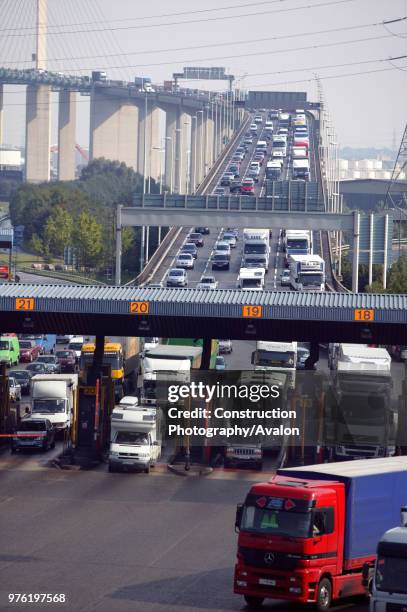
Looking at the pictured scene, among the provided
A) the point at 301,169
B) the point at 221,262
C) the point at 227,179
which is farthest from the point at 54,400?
the point at 301,169

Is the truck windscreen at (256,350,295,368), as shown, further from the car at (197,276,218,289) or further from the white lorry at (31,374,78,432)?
the car at (197,276,218,289)

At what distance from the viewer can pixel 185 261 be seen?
8681 cm

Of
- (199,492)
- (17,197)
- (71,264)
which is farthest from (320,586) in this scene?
(17,197)

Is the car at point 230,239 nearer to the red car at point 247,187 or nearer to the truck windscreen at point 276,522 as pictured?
the red car at point 247,187

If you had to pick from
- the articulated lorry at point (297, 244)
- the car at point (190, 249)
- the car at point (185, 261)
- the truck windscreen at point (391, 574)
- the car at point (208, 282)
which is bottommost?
the truck windscreen at point (391, 574)

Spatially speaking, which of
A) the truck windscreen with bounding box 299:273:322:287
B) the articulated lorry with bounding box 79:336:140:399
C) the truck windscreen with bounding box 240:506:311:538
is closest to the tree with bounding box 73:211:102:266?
the truck windscreen with bounding box 299:273:322:287

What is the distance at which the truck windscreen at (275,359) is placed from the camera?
50125mm

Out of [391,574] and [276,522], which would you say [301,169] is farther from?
[391,574]

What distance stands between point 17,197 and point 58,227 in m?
33.3

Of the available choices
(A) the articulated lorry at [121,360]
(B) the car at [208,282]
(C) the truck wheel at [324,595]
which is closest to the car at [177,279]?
(B) the car at [208,282]

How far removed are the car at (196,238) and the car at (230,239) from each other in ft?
6.04

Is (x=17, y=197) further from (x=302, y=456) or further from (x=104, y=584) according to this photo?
(x=104, y=584)

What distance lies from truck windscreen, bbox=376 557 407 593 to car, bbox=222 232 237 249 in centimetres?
7875

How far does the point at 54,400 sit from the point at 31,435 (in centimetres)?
294
